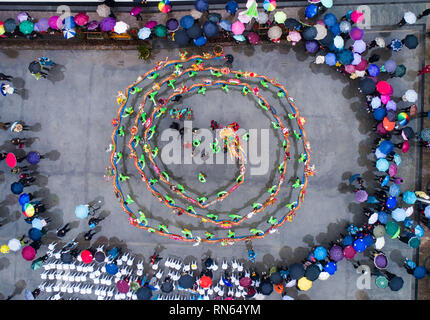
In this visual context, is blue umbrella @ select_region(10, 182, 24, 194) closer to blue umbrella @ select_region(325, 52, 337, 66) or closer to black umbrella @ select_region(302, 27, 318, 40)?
black umbrella @ select_region(302, 27, 318, 40)

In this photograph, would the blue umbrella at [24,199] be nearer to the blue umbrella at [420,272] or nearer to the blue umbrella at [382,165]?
the blue umbrella at [382,165]

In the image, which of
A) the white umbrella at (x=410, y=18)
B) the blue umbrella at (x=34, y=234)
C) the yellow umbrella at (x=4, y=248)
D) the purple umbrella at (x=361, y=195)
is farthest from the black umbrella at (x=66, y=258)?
the white umbrella at (x=410, y=18)

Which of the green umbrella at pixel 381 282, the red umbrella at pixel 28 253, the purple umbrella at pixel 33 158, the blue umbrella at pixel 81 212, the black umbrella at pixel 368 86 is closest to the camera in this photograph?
the black umbrella at pixel 368 86

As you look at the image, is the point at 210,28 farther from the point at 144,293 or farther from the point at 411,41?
the point at 144,293

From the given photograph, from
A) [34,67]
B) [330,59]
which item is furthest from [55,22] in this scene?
[330,59]

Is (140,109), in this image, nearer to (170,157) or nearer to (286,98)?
(170,157)

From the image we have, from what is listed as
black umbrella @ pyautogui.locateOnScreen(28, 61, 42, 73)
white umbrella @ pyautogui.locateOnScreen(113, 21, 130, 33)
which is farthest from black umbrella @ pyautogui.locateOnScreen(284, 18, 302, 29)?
black umbrella @ pyautogui.locateOnScreen(28, 61, 42, 73)
